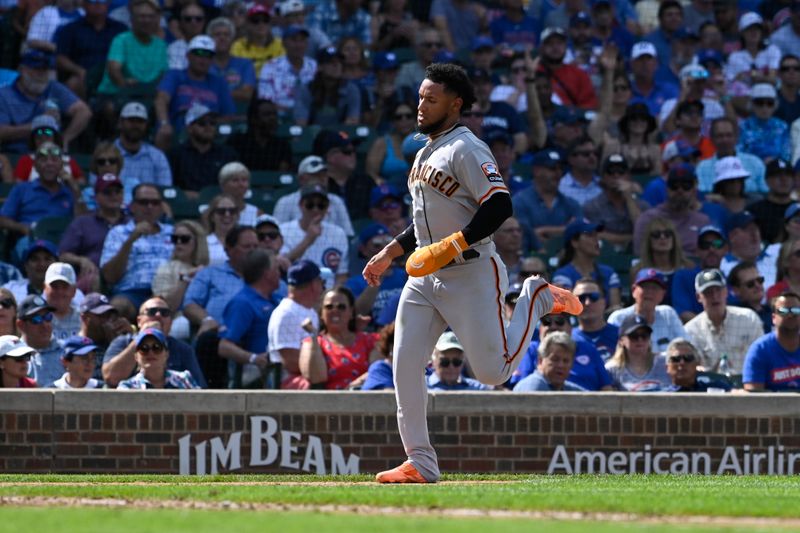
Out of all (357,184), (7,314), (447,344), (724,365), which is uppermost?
(357,184)

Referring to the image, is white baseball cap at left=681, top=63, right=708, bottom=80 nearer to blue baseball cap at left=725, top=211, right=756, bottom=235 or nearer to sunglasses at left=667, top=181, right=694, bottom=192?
sunglasses at left=667, top=181, right=694, bottom=192

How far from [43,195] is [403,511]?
738 cm

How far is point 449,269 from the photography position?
20.8 ft

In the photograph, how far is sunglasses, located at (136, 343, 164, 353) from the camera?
9.20 m

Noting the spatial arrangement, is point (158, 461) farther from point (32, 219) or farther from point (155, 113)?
point (155, 113)

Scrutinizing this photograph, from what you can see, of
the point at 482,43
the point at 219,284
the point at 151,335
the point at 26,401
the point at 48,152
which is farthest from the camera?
the point at 482,43

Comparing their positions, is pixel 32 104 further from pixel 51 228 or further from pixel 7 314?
pixel 7 314

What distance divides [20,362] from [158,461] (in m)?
1.08

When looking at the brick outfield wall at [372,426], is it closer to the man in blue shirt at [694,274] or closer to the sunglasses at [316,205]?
the man in blue shirt at [694,274]

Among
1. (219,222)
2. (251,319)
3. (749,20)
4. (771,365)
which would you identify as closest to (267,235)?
(219,222)

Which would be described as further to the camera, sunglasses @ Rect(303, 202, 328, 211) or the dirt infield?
sunglasses @ Rect(303, 202, 328, 211)

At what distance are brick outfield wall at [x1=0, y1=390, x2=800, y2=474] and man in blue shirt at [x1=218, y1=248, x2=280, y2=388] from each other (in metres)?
1.06

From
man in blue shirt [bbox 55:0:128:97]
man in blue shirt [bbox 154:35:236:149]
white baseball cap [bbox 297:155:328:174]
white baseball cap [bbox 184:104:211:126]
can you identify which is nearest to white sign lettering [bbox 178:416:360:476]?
white baseball cap [bbox 297:155:328:174]

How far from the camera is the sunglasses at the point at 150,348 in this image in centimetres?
920
